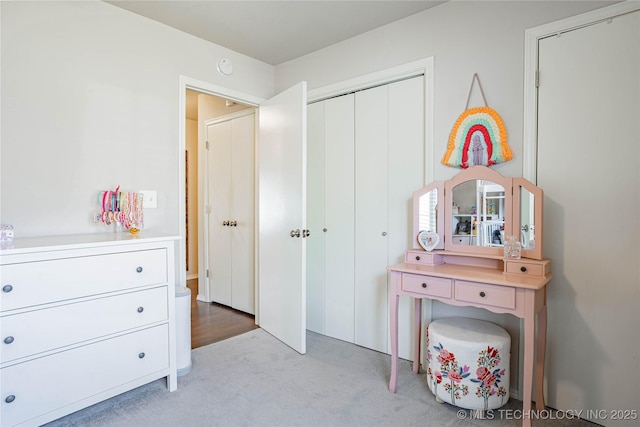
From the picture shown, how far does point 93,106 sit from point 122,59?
40 centimetres

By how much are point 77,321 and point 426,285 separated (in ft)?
6.08

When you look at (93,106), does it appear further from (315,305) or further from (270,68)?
(315,305)

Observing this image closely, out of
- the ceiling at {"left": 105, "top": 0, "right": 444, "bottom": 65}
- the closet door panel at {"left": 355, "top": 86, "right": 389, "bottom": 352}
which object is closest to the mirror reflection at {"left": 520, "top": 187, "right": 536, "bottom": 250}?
the closet door panel at {"left": 355, "top": 86, "right": 389, "bottom": 352}

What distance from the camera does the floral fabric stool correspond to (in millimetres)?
1822

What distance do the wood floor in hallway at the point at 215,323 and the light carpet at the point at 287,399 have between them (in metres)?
0.37

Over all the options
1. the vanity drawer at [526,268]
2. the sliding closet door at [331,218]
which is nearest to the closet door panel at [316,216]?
the sliding closet door at [331,218]

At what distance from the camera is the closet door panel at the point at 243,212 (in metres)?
3.56

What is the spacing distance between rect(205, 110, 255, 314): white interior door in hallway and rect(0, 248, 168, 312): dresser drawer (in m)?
1.58

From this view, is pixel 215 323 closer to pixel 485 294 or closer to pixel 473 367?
pixel 473 367

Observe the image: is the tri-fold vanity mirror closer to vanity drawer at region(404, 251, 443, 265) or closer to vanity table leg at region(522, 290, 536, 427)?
vanity drawer at region(404, 251, 443, 265)

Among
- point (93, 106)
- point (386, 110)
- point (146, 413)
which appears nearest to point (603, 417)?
point (386, 110)

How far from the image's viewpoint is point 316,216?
3090mm

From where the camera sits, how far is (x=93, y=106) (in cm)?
222

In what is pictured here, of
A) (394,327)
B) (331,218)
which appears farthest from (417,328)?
(331,218)
